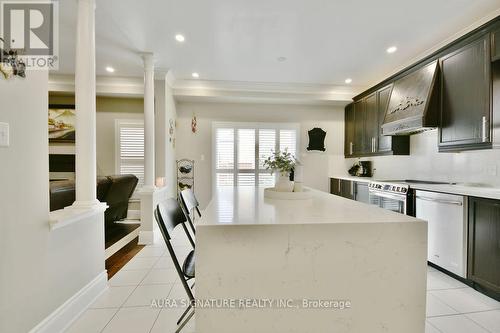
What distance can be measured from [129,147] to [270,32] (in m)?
3.78

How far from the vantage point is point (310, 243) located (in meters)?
1.13

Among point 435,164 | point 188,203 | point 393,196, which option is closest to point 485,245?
point 393,196

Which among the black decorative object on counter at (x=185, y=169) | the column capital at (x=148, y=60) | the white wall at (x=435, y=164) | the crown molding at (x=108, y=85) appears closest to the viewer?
the white wall at (x=435, y=164)

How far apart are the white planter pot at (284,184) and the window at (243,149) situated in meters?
2.96

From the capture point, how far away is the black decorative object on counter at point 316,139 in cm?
507

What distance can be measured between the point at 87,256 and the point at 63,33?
9.04 ft

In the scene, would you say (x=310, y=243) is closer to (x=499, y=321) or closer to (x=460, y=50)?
(x=499, y=321)

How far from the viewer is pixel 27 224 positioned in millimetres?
1358

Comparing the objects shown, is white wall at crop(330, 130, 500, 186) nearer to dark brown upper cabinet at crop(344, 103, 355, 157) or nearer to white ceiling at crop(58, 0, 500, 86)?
dark brown upper cabinet at crop(344, 103, 355, 157)

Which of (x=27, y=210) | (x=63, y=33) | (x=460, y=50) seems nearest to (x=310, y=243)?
(x=27, y=210)

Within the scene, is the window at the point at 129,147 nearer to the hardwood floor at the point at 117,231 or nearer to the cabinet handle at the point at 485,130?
the hardwood floor at the point at 117,231

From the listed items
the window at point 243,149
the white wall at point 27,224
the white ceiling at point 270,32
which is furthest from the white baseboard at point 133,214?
the white wall at point 27,224

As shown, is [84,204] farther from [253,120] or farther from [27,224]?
[253,120]

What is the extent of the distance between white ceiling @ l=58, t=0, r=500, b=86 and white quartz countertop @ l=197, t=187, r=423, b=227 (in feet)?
6.61
